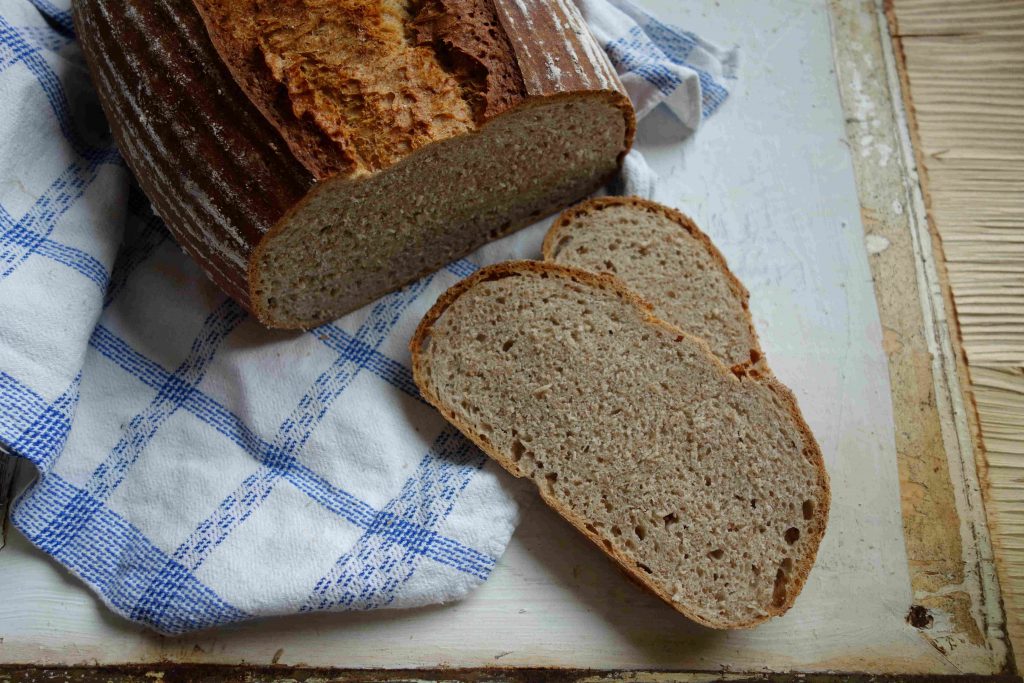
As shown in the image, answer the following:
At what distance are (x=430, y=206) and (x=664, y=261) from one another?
0.61m

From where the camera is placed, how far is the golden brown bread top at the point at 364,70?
5.90 feet

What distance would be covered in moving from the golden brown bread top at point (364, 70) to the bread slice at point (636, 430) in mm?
406

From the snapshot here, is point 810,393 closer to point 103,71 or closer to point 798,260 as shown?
point 798,260

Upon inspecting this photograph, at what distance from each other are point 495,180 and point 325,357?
0.61 meters

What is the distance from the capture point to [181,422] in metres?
2.10

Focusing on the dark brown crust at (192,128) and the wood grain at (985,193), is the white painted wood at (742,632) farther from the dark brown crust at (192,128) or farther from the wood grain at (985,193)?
the dark brown crust at (192,128)

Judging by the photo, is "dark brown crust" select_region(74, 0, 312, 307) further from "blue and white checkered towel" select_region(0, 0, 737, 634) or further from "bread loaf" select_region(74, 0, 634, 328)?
"blue and white checkered towel" select_region(0, 0, 737, 634)

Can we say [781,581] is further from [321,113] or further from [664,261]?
[321,113]

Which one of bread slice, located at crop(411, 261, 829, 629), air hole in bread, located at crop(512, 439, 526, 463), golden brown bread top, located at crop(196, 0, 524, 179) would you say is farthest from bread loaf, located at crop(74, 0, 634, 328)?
air hole in bread, located at crop(512, 439, 526, 463)

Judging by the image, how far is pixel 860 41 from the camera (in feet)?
9.27

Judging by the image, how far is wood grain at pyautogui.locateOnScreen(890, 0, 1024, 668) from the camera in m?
2.26

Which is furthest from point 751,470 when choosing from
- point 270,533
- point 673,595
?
point 270,533

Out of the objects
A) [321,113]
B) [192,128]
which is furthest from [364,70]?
[192,128]

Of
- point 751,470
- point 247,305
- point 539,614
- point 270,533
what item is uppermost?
point 247,305
